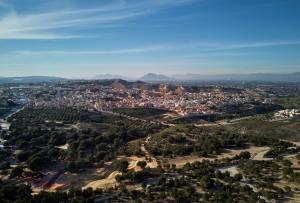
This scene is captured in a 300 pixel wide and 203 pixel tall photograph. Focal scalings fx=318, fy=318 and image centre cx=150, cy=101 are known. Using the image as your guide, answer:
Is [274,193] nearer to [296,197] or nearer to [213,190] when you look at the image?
[296,197]

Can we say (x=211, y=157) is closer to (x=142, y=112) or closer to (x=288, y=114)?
(x=288, y=114)

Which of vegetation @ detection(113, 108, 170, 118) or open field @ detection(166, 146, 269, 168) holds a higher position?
open field @ detection(166, 146, 269, 168)

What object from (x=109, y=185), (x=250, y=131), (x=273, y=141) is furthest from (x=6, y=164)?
(x=250, y=131)

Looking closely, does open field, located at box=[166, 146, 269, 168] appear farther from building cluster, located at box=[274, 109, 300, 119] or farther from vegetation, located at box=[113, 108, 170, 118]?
vegetation, located at box=[113, 108, 170, 118]

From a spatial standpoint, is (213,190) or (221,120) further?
(221,120)

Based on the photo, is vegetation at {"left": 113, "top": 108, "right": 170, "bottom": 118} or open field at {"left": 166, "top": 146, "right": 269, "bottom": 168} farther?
vegetation at {"left": 113, "top": 108, "right": 170, "bottom": 118}

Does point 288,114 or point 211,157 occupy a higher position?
point 211,157

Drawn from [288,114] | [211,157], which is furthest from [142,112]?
[211,157]

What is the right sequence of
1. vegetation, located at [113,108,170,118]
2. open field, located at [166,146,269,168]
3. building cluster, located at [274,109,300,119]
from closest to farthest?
open field, located at [166,146,269,168] < building cluster, located at [274,109,300,119] < vegetation, located at [113,108,170,118]

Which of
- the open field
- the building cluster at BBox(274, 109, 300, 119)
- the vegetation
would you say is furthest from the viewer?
the vegetation

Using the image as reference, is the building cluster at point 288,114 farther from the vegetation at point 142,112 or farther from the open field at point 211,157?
the open field at point 211,157

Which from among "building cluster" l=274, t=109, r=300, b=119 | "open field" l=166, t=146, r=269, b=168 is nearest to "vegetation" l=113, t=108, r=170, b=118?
"building cluster" l=274, t=109, r=300, b=119
